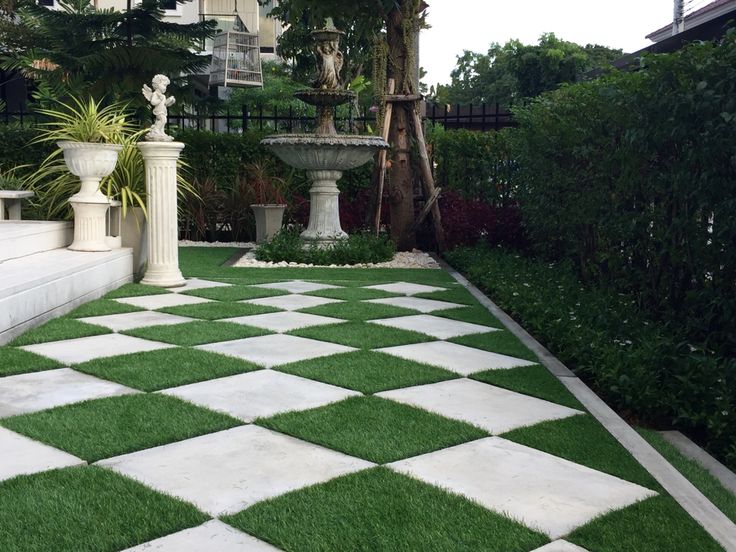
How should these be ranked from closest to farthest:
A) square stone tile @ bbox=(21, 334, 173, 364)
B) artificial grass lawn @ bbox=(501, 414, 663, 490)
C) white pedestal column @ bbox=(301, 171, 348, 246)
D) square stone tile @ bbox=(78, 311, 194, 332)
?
artificial grass lawn @ bbox=(501, 414, 663, 490)
square stone tile @ bbox=(21, 334, 173, 364)
square stone tile @ bbox=(78, 311, 194, 332)
white pedestal column @ bbox=(301, 171, 348, 246)

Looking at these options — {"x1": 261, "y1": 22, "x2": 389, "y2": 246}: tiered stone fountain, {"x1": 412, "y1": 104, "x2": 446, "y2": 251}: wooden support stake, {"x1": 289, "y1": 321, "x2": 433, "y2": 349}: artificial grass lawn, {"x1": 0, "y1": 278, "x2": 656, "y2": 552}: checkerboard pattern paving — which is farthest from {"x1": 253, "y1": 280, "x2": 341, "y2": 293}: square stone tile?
{"x1": 412, "y1": 104, "x2": 446, "y2": 251}: wooden support stake

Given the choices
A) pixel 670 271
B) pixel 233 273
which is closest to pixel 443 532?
pixel 670 271

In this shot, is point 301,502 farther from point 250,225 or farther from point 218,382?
point 250,225

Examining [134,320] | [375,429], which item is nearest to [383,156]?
[134,320]

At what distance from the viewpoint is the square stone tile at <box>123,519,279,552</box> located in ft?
7.29

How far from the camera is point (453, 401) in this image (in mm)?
3742

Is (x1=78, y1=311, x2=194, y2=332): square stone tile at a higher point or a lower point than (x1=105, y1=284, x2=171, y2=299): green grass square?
lower

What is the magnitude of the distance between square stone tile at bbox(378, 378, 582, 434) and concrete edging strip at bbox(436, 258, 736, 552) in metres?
0.20

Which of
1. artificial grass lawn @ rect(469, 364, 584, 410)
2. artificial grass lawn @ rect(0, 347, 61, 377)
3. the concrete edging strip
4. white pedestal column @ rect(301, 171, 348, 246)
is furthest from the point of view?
white pedestal column @ rect(301, 171, 348, 246)

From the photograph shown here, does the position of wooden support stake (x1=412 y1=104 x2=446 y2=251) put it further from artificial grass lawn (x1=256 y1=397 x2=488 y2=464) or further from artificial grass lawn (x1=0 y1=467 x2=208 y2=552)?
artificial grass lawn (x1=0 y1=467 x2=208 y2=552)

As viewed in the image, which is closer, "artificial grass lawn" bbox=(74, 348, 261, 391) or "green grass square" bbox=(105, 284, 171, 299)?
"artificial grass lawn" bbox=(74, 348, 261, 391)

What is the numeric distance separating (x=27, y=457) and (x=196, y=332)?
231cm

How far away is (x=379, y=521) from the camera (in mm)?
2412

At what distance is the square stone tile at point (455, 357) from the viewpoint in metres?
4.46
